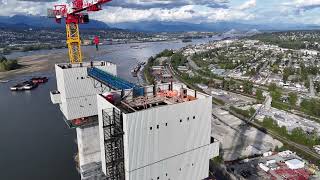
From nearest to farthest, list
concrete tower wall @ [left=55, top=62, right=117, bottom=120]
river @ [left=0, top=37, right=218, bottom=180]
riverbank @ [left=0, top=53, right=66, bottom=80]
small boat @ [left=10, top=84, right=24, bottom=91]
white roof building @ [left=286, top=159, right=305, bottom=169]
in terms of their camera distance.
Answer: concrete tower wall @ [left=55, top=62, right=117, bottom=120] < white roof building @ [left=286, top=159, right=305, bottom=169] < river @ [left=0, top=37, right=218, bottom=180] < small boat @ [left=10, top=84, right=24, bottom=91] < riverbank @ [left=0, top=53, right=66, bottom=80]

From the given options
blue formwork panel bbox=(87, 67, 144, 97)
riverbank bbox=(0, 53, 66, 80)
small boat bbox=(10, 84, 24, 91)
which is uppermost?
blue formwork panel bbox=(87, 67, 144, 97)

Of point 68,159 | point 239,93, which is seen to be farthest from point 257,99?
point 68,159

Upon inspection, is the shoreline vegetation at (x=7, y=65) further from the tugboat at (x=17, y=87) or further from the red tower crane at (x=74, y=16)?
the red tower crane at (x=74, y=16)

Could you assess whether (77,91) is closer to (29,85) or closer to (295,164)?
(295,164)

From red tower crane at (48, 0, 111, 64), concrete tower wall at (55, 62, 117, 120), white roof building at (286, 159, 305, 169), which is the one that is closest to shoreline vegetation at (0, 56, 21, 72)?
red tower crane at (48, 0, 111, 64)

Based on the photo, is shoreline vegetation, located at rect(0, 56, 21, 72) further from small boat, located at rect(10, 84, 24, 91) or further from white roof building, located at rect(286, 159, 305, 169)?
white roof building, located at rect(286, 159, 305, 169)

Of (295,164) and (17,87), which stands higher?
(17,87)

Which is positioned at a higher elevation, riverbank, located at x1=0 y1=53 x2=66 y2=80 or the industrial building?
the industrial building

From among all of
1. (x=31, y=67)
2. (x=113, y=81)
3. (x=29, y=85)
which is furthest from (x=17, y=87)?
(x=113, y=81)

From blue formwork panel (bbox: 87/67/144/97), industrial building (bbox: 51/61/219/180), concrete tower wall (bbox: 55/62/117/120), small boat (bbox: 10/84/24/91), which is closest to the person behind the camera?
industrial building (bbox: 51/61/219/180)
